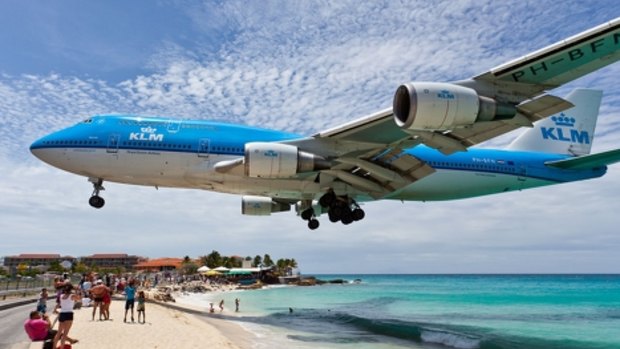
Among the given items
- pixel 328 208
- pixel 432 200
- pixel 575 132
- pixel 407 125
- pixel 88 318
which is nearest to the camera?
pixel 407 125

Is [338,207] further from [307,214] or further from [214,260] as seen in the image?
[214,260]

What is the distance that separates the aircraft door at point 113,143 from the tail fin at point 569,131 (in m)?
22.4

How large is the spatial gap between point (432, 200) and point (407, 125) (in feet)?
45.5

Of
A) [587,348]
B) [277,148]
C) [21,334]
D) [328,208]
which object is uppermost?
[277,148]

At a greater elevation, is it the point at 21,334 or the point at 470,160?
the point at 470,160

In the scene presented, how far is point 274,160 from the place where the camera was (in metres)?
20.7

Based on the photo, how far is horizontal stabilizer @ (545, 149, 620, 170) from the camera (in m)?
24.3

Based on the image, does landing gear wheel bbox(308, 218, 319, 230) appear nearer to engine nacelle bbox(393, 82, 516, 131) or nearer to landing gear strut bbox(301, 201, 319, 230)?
landing gear strut bbox(301, 201, 319, 230)

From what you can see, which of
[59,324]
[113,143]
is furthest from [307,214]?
[59,324]

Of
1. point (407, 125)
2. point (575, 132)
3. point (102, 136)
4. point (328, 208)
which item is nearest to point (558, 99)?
point (407, 125)

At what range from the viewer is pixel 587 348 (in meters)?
32.0

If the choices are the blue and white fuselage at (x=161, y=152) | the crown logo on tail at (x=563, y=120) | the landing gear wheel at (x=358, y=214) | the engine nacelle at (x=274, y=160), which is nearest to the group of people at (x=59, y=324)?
the engine nacelle at (x=274, y=160)

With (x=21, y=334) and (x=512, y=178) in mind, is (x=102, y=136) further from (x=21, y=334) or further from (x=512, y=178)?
(x=512, y=178)

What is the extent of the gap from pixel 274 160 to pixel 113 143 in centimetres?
818
